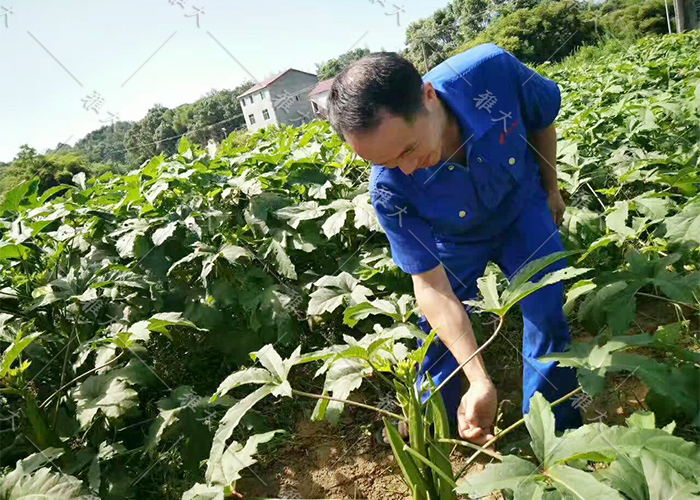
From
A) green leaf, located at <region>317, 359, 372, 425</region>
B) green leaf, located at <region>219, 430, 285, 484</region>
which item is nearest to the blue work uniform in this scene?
green leaf, located at <region>317, 359, 372, 425</region>

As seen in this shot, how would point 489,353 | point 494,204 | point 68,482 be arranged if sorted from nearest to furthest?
point 68,482, point 494,204, point 489,353

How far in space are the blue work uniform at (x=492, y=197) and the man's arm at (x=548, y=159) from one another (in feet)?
0.14

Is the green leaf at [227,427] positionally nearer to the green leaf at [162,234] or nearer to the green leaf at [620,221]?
the green leaf at [162,234]

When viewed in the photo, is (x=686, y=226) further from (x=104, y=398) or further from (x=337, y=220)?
(x=104, y=398)

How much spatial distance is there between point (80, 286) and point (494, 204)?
1.76 metres

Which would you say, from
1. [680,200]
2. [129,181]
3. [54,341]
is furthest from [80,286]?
[680,200]

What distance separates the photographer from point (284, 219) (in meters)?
2.50

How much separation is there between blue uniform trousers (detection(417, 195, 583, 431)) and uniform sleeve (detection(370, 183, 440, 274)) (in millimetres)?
304

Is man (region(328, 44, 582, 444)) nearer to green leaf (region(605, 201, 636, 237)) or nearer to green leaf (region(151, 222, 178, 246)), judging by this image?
green leaf (region(605, 201, 636, 237))

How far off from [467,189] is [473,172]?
6 centimetres

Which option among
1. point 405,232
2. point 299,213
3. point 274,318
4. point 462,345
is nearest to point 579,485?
point 462,345

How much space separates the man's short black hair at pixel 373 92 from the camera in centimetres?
135

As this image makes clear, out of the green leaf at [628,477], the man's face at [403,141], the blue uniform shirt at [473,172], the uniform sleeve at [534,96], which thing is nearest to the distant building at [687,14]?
the uniform sleeve at [534,96]

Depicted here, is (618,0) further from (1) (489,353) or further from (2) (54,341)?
(2) (54,341)
